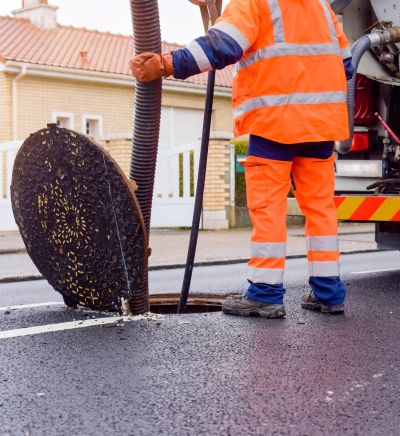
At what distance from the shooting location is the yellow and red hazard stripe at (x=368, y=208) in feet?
20.1

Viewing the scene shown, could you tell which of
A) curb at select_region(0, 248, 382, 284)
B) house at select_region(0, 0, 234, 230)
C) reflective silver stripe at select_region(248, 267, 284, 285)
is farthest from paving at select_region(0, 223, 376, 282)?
reflective silver stripe at select_region(248, 267, 284, 285)

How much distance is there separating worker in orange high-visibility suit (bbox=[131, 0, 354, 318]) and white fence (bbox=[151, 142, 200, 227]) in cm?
1108

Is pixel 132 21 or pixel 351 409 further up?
pixel 132 21

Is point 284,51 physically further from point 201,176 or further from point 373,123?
point 373,123

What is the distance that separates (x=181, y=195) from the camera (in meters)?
15.9

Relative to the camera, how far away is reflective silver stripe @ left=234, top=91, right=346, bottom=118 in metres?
4.41

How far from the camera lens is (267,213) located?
4441 mm

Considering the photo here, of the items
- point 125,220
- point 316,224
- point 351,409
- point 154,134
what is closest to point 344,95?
point 316,224

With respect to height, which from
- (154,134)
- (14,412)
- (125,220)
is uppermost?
(154,134)

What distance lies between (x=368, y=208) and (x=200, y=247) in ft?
19.5

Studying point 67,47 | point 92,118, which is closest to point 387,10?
point 92,118

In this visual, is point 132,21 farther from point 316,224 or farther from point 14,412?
point 14,412

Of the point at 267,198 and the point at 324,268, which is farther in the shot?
the point at 324,268

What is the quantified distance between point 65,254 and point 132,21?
46.6 inches
